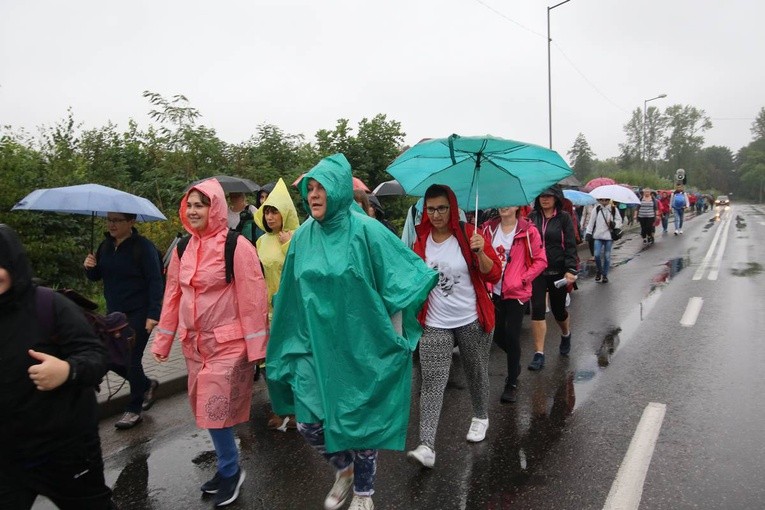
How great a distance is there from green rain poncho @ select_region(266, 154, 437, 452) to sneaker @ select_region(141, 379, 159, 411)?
111 inches

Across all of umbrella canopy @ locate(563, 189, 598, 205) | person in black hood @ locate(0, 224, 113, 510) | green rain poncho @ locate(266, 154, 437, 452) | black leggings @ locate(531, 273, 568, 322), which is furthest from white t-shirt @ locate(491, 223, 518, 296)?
umbrella canopy @ locate(563, 189, 598, 205)

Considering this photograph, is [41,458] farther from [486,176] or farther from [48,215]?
[48,215]

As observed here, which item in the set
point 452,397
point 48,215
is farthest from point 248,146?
point 452,397

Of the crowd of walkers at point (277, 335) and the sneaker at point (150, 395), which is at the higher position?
the crowd of walkers at point (277, 335)

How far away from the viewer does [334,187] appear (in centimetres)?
295

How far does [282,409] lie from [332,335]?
1.83ft

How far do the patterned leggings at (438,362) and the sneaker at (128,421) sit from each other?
2.58m

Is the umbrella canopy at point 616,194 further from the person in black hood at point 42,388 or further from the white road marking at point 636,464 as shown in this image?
the person in black hood at point 42,388

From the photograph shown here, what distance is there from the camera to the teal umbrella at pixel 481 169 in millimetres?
3883

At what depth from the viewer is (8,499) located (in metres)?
2.32

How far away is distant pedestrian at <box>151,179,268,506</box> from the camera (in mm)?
3350

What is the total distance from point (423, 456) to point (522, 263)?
216cm

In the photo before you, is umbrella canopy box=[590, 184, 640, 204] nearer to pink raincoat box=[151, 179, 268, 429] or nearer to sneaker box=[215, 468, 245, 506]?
pink raincoat box=[151, 179, 268, 429]

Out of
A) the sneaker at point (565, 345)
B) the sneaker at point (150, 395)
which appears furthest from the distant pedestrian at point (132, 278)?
the sneaker at point (565, 345)
